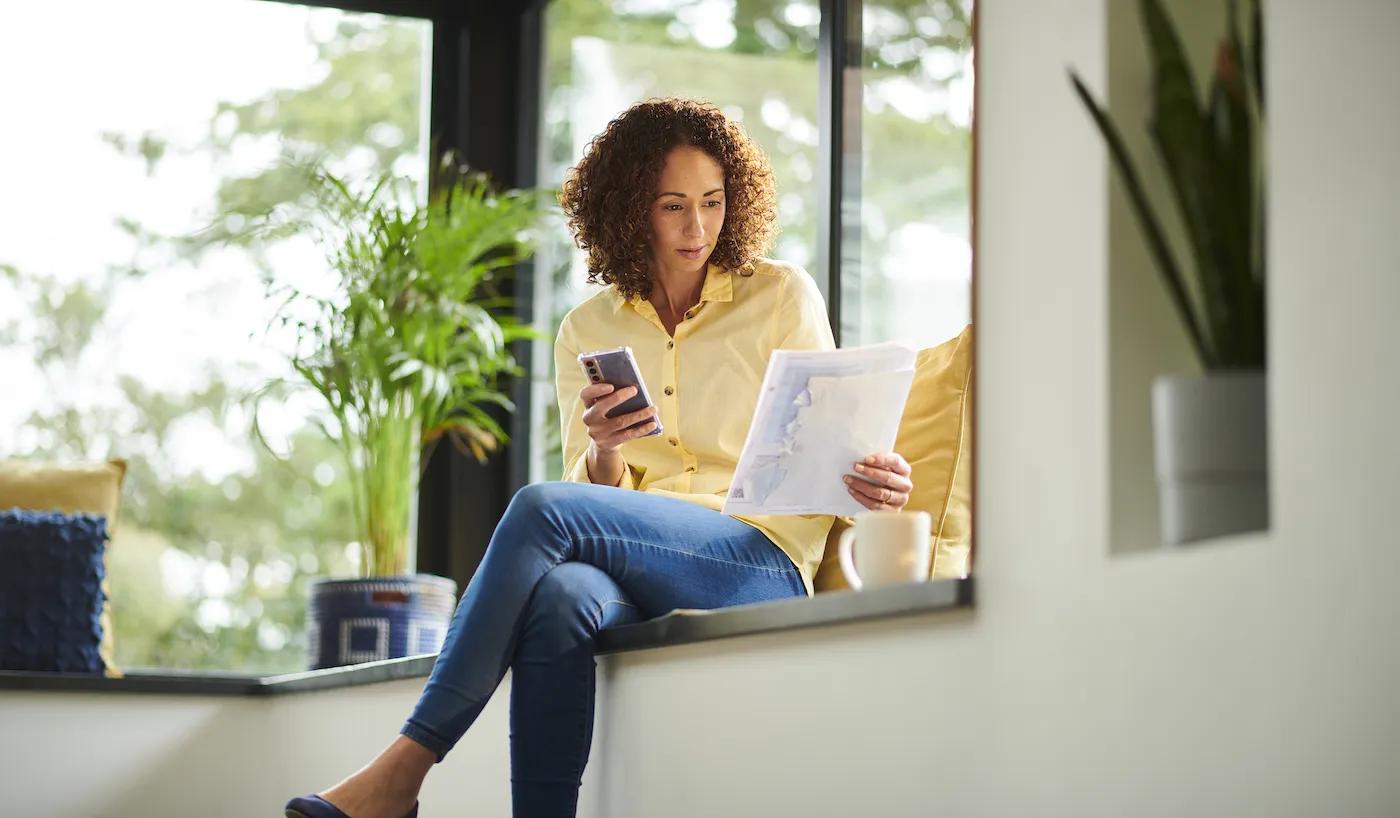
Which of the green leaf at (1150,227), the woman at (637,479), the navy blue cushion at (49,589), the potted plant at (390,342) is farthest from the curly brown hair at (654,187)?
the navy blue cushion at (49,589)

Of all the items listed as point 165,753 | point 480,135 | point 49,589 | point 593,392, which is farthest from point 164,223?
point 593,392

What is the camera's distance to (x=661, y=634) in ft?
6.59

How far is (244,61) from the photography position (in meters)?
4.62

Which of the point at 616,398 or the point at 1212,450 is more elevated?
the point at 616,398

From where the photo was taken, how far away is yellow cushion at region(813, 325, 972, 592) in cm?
238

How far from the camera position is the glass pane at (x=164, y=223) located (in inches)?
180

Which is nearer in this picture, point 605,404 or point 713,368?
point 605,404

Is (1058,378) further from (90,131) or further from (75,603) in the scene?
(90,131)

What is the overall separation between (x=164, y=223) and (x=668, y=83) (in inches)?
75.6

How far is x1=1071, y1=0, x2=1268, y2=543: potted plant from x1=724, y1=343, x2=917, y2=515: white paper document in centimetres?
74

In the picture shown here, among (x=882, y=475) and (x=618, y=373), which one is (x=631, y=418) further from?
(x=882, y=475)

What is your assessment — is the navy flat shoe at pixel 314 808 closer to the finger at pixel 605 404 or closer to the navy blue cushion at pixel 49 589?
the finger at pixel 605 404

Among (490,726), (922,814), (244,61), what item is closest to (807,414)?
(922,814)

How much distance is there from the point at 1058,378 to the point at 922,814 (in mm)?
450
